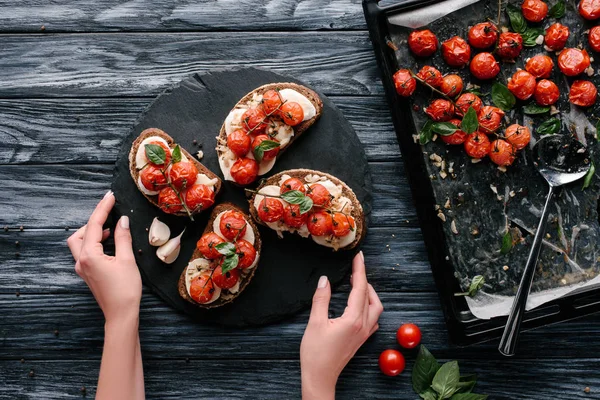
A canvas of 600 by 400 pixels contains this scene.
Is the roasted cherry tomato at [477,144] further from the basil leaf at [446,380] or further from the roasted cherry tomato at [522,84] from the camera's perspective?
the basil leaf at [446,380]

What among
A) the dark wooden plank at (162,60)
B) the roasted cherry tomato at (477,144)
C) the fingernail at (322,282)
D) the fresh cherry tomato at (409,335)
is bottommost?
the fresh cherry tomato at (409,335)

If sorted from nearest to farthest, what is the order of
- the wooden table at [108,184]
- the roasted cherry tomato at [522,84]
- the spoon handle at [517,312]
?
the spoon handle at [517,312] → the roasted cherry tomato at [522,84] → the wooden table at [108,184]

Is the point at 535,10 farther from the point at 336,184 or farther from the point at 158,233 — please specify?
the point at 158,233

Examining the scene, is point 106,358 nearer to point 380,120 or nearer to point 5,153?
point 5,153

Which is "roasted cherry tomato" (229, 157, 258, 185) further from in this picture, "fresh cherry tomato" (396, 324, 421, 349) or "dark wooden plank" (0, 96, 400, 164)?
"fresh cherry tomato" (396, 324, 421, 349)

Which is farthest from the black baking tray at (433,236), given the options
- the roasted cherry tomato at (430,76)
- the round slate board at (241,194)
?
the round slate board at (241,194)

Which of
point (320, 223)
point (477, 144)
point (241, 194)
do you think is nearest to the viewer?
point (320, 223)

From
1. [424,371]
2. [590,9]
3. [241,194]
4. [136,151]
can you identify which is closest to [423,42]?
[590,9]
